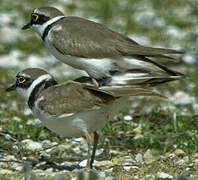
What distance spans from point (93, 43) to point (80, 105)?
1.06 metres

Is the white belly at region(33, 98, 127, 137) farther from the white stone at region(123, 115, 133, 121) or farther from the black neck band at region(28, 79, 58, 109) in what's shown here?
the white stone at region(123, 115, 133, 121)

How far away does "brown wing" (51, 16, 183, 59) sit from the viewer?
5.36 m

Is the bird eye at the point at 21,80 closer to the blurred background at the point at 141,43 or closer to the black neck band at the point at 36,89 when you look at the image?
the black neck band at the point at 36,89

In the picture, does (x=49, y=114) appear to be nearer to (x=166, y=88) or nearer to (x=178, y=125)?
(x=178, y=125)

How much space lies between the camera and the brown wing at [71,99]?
4688 millimetres

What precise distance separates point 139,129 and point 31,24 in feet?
6.72

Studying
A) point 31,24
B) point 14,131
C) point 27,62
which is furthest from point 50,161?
point 27,62

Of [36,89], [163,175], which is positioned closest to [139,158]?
[163,175]

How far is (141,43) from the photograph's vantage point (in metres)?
10.6

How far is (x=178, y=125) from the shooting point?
623cm

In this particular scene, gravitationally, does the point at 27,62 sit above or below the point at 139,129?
above

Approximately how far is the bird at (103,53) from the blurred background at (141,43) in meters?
1.00

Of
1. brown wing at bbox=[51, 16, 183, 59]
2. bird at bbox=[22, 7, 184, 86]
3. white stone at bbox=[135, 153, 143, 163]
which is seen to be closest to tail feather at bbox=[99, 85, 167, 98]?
bird at bbox=[22, 7, 184, 86]

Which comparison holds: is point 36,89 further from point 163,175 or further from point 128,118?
point 128,118
